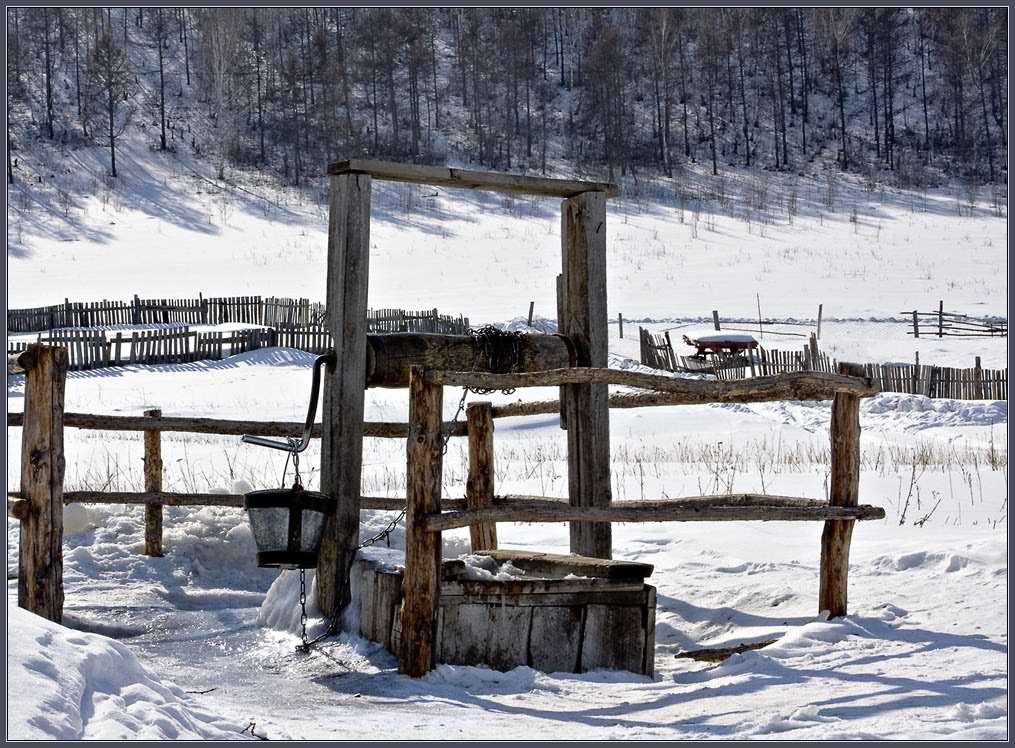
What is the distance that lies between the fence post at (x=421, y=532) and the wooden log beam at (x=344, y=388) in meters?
1.14

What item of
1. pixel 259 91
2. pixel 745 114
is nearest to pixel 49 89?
pixel 259 91

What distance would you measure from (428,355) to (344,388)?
54cm

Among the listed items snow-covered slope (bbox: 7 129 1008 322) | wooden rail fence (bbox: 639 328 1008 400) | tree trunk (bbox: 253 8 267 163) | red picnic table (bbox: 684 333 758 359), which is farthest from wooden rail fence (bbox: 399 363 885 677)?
tree trunk (bbox: 253 8 267 163)

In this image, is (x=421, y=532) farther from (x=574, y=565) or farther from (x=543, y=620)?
(x=574, y=565)

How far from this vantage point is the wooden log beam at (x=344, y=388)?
23.2 feet

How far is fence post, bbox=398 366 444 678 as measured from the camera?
5.96 m

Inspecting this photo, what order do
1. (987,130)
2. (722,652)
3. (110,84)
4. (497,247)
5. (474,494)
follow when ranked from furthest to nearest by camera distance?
(987,130)
(110,84)
(497,247)
(474,494)
(722,652)

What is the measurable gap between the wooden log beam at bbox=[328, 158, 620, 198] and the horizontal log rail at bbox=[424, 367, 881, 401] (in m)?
1.31

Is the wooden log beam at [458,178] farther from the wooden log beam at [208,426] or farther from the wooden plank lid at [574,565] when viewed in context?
the wooden plank lid at [574,565]

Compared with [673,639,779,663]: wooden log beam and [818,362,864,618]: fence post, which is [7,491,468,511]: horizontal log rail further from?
[818,362,864,618]: fence post

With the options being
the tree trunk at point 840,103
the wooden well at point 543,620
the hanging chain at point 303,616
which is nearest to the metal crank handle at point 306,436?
the hanging chain at point 303,616

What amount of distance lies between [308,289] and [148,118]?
23.8m

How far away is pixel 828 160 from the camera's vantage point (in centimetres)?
5950

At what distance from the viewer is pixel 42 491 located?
7.25m
